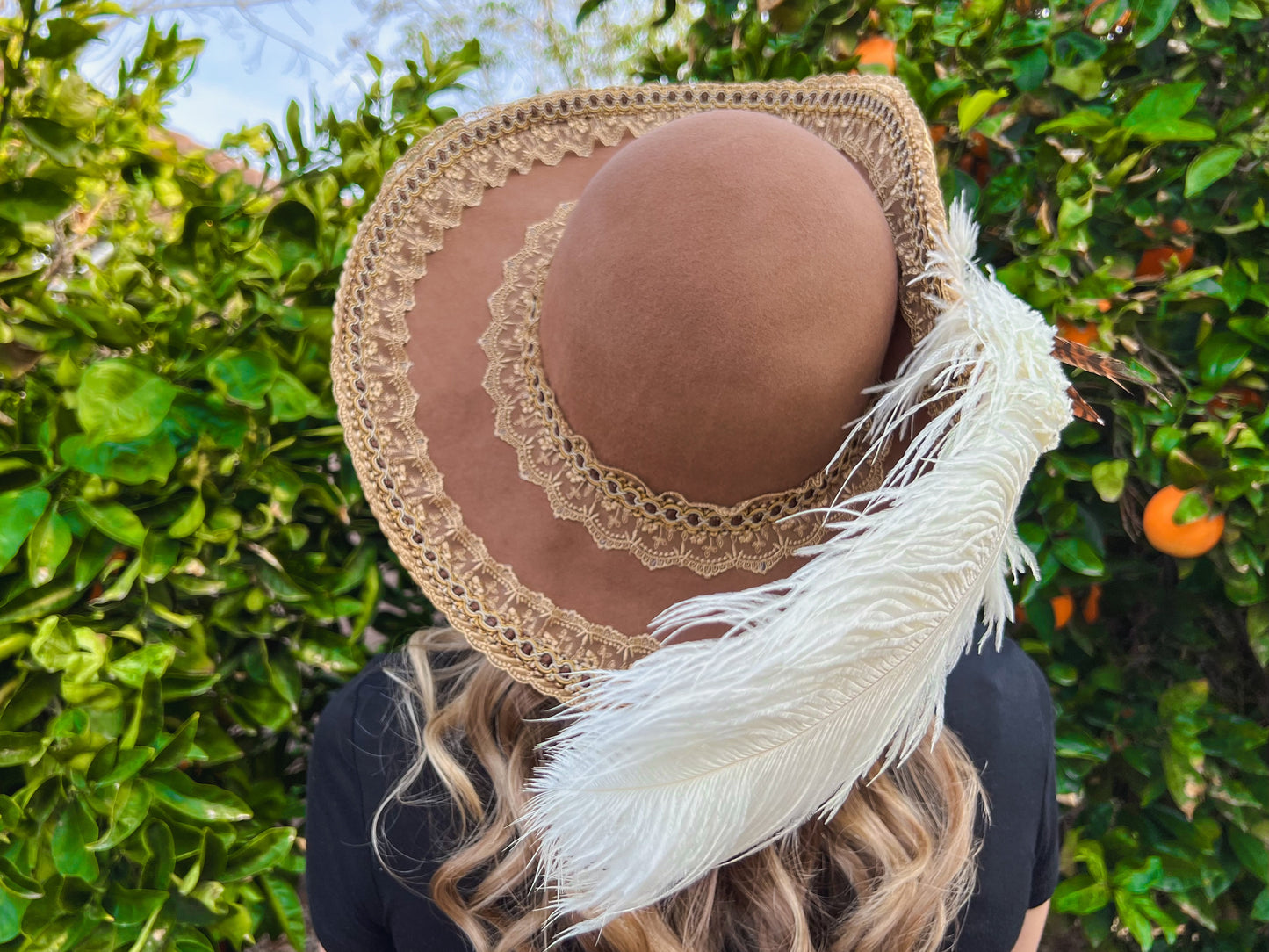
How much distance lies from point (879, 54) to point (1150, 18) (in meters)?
0.46

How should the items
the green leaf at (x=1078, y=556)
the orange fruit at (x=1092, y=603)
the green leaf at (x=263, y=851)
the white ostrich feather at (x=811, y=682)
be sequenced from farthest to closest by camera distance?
the orange fruit at (x=1092, y=603), the green leaf at (x=1078, y=556), the green leaf at (x=263, y=851), the white ostrich feather at (x=811, y=682)

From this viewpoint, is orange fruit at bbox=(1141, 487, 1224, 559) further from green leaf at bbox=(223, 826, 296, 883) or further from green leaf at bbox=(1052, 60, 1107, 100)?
green leaf at bbox=(223, 826, 296, 883)

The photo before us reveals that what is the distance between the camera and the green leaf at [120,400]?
39.7 inches

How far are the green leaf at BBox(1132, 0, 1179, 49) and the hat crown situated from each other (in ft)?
2.91

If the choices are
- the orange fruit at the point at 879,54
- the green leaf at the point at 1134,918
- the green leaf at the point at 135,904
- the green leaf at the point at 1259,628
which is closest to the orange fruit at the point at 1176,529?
the green leaf at the point at 1259,628

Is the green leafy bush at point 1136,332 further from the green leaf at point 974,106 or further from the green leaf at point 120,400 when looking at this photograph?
the green leaf at point 120,400

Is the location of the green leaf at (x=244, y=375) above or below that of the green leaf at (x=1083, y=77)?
below

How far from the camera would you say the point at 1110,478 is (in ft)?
4.68

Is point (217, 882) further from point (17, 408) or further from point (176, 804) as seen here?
point (17, 408)

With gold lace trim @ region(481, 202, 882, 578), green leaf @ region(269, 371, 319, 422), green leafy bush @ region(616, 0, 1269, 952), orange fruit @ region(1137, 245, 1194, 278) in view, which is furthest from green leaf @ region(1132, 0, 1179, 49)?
green leaf @ region(269, 371, 319, 422)

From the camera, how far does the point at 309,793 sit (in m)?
1.12

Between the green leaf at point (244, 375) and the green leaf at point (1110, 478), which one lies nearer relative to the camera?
the green leaf at point (244, 375)

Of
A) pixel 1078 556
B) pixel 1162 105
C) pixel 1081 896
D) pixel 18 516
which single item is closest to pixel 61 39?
pixel 18 516

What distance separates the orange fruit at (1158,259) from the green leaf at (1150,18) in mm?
378
